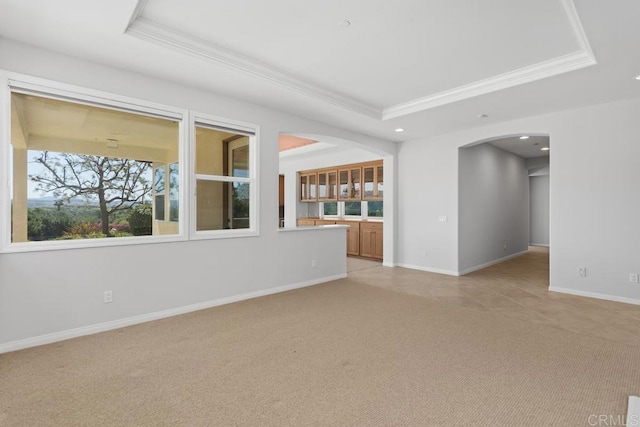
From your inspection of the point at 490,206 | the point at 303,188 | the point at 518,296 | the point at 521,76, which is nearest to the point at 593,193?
the point at 518,296

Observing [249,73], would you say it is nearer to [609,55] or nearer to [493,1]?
[493,1]

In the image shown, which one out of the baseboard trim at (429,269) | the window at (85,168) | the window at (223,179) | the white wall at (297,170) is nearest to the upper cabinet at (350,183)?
the white wall at (297,170)

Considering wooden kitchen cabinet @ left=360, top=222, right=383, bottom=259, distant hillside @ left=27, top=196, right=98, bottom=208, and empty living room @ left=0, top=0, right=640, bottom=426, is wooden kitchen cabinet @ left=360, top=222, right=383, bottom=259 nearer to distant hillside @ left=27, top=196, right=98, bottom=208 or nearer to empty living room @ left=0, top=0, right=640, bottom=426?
empty living room @ left=0, top=0, right=640, bottom=426

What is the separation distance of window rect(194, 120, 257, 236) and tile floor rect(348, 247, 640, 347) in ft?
7.69

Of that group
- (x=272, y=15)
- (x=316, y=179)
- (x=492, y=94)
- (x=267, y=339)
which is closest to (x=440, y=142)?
(x=492, y=94)

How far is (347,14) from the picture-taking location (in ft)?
8.36

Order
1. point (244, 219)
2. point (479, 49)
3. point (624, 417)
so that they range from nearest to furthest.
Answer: point (624, 417) → point (479, 49) → point (244, 219)

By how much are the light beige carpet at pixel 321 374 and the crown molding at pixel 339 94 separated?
2.63 metres

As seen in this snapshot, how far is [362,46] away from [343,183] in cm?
518

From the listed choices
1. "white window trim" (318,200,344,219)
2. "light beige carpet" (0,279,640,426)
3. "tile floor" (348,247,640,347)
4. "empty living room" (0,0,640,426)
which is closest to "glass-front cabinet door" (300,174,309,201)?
"white window trim" (318,200,344,219)

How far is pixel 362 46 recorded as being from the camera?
10.00 feet

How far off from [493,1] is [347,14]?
42.2 inches

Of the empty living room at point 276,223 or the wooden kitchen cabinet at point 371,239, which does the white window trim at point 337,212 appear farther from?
the empty living room at point 276,223

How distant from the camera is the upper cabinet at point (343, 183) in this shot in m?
7.39
